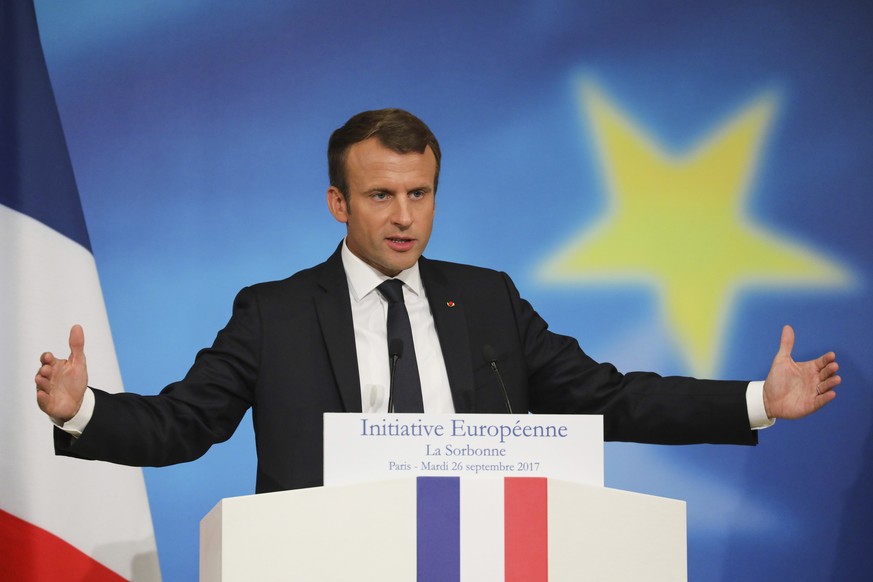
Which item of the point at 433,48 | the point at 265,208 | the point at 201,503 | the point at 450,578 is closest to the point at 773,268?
the point at 433,48

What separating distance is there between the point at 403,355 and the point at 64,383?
93 centimetres

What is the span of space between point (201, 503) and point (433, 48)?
193cm

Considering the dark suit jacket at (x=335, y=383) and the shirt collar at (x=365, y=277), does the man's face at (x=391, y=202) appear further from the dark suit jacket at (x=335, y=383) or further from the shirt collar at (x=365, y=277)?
the dark suit jacket at (x=335, y=383)

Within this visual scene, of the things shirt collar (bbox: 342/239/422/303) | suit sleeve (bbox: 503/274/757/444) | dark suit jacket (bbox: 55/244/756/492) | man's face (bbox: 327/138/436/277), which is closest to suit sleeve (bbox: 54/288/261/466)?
dark suit jacket (bbox: 55/244/756/492)

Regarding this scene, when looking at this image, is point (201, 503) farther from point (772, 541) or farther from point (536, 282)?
point (772, 541)

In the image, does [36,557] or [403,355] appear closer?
[403,355]

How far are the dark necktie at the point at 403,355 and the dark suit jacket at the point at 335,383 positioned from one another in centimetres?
9

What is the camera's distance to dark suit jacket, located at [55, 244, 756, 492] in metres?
2.82

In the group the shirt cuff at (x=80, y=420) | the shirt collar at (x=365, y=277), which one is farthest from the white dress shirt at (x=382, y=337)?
the shirt cuff at (x=80, y=420)

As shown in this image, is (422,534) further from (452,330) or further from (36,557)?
(36,557)

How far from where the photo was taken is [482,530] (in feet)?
6.74

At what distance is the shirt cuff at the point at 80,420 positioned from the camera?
94.9 inches

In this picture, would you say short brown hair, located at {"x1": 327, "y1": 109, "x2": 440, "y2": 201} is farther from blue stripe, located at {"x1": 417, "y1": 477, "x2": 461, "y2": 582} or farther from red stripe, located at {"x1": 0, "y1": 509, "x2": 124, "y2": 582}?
red stripe, located at {"x1": 0, "y1": 509, "x2": 124, "y2": 582}

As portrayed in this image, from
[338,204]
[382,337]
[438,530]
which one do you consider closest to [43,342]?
[338,204]
